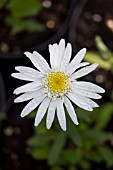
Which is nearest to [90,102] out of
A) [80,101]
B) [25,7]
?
[80,101]

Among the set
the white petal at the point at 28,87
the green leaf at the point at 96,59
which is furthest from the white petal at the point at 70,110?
the green leaf at the point at 96,59

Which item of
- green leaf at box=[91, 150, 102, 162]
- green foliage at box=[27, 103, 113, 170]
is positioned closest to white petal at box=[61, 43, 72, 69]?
green foliage at box=[27, 103, 113, 170]

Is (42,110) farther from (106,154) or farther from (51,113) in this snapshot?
(106,154)

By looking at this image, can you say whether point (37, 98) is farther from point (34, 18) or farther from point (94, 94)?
point (34, 18)

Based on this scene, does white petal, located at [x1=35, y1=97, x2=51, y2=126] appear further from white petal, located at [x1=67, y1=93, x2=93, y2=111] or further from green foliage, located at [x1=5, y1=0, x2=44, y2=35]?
green foliage, located at [x1=5, y1=0, x2=44, y2=35]

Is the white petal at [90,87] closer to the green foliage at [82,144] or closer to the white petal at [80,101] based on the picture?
the white petal at [80,101]

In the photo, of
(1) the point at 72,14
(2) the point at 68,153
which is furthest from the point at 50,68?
(1) the point at 72,14
